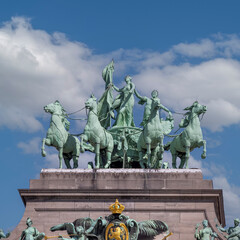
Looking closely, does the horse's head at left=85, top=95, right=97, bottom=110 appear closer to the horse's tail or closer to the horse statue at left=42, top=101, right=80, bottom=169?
the horse statue at left=42, top=101, right=80, bottom=169

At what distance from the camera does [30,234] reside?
147 ft

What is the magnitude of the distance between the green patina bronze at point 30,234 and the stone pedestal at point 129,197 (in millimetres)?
2115

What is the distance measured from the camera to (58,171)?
4878cm

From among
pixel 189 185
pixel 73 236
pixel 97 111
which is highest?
pixel 97 111

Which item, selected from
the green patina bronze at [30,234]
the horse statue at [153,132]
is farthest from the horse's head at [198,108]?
the green patina bronze at [30,234]

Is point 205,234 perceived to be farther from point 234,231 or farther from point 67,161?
point 67,161

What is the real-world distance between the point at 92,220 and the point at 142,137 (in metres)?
5.88

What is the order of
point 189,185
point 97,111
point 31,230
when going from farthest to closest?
point 97,111 < point 189,185 < point 31,230

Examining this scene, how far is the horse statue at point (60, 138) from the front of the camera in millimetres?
50091

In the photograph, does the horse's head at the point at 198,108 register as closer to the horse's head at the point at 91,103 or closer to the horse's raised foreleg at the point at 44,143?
the horse's head at the point at 91,103

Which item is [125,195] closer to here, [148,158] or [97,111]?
[148,158]

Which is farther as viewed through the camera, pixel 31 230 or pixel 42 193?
pixel 42 193

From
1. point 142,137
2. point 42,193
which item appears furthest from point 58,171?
point 142,137

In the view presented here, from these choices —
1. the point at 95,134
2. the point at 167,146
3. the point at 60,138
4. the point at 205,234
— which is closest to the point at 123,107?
the point at 167,146
